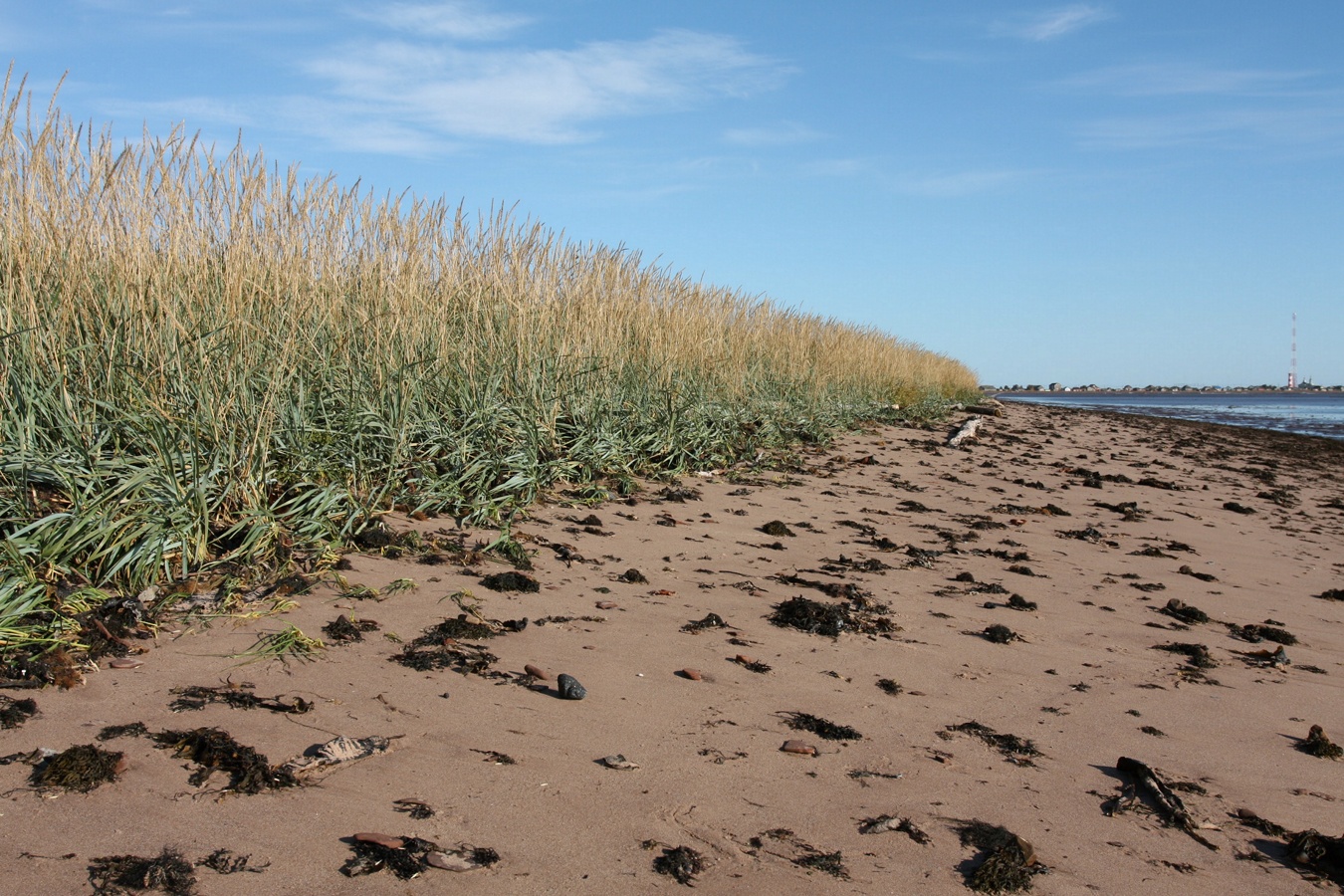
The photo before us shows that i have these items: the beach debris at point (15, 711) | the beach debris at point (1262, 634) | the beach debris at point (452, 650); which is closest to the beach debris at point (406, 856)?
the beach debris at point (452, 650)

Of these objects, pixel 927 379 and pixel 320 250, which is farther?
pixel 927 379

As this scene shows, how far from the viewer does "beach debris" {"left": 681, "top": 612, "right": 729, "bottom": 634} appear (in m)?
2.77

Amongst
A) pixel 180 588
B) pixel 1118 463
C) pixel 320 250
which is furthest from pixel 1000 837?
pixel 1118 463

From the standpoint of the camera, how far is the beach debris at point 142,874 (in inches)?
53.1

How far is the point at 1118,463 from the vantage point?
29.3 feet

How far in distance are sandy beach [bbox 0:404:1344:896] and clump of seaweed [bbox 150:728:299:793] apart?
2 centimetres

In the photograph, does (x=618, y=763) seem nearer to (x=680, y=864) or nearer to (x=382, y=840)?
(x=680, y=864)

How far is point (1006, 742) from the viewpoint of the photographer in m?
2.10

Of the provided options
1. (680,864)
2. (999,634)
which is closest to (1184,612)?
(999,634)

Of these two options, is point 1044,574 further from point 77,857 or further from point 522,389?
point 77,857

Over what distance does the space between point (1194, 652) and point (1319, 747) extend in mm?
713

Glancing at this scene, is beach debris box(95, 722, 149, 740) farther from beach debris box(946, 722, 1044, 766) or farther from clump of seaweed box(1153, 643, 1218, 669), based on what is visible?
clump of seaweed box(1153, 643, 1218, 669)

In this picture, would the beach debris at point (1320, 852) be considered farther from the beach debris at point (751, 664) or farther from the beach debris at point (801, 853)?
the beach debris at point (751, 664)

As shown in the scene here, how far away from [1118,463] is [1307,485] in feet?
5.49
